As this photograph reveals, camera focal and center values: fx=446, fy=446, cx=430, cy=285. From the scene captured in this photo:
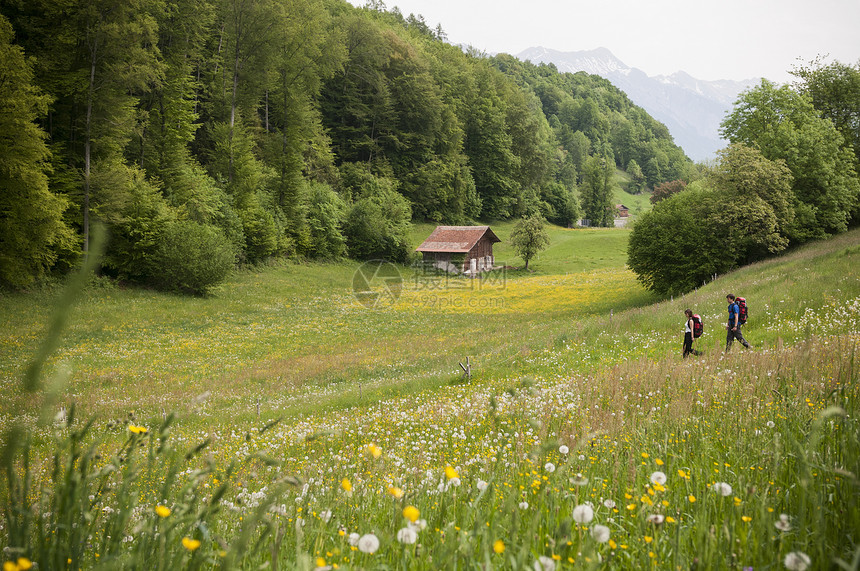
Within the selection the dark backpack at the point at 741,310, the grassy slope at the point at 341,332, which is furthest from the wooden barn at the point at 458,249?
the dark backpack at the point at 741,310

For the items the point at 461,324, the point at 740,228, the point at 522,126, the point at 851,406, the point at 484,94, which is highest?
the point at 484,94

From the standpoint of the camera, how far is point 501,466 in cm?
464

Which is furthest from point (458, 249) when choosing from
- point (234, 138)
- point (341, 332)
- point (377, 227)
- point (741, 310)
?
point (741, 310)

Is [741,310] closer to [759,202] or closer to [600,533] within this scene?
[600,533]

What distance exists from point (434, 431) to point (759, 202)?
30607mm

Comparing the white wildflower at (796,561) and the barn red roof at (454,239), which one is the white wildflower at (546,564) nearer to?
the white wildflower at (796,561)

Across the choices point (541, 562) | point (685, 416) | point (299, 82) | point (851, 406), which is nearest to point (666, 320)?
point (685, 416)

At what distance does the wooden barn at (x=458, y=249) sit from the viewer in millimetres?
60250

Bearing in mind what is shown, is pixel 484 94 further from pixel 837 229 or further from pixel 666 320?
pixel 666 320

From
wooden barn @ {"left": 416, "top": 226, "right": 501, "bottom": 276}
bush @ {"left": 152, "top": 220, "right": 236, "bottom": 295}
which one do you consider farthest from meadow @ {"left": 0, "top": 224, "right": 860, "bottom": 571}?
wooden barn @ {"left": 416, "top": 226, "right": 501, "bottom": 276}

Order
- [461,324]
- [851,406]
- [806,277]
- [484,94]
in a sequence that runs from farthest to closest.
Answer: [484,94]
[461,324]
[806,277]
[851,406]

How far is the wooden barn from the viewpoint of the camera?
60.2 m

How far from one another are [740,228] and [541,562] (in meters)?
34.6

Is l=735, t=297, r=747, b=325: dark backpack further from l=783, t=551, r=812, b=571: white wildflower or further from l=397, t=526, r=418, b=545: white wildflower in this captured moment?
l=397, t=526, r=418, b=545: white wildflower
